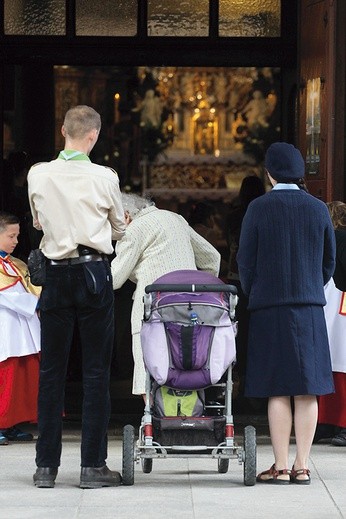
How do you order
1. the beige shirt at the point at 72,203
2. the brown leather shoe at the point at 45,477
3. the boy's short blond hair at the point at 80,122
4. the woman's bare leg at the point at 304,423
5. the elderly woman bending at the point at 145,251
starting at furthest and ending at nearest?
the elderly woman bending at the point at 145,251 → the woman's bare leg at the point at 304,423 → the brown leather shoe at the point at 45,477 → the boy's short blond hair at the point at 80,122 → the beige shirt at the point at 72,203

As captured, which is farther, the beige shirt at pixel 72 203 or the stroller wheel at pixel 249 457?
the stroller wheel at pixel 249 457

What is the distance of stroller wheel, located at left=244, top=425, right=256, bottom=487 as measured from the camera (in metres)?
7.78

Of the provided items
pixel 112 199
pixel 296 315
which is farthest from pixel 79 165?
pixel 296 315

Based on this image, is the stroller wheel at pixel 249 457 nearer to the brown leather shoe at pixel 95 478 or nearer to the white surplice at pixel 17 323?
the brown leather shoe at pixel 95 478

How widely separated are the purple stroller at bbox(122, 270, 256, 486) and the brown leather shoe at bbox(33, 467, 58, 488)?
38 cm

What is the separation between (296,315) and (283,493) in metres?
0.93

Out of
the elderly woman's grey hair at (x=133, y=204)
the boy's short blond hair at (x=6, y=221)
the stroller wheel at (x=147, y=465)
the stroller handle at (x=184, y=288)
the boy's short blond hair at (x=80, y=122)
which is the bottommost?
the stroller wheel at (x=147, y=465)

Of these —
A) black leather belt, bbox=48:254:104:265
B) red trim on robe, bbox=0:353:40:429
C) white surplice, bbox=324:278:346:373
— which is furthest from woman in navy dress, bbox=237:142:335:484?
red trim on robe, bbox=0:353:40:429

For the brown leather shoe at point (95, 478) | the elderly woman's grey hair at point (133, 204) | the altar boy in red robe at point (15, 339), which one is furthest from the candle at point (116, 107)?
the brown leather shoe at point (95, 478)

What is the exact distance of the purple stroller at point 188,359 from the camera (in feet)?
25.6

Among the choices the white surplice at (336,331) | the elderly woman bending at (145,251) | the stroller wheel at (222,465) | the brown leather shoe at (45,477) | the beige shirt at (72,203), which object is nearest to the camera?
the beige shirt at (72,203)

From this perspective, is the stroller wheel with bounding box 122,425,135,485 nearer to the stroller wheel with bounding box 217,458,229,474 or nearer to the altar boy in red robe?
the stroller wheel with bounding box 217,458,229,474

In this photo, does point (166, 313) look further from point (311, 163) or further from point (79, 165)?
point (311, 163)

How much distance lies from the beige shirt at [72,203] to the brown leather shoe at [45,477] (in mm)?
1130
